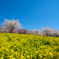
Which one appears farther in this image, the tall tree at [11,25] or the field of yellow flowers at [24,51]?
the tall tree at [11,25]

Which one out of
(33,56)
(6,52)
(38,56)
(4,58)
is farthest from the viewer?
(38,56)

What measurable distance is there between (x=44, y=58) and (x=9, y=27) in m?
23.3

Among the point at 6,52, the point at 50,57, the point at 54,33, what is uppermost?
the point at 54,33

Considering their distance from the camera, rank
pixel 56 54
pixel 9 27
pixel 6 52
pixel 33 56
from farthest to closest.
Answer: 1. pixel 9 27
2. pixel 56 54
3. pixel 33 56
4. pixel 6 52

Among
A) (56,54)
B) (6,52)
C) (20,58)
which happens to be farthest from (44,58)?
(6,52)

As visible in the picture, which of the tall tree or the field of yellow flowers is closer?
the field of yellow flowers

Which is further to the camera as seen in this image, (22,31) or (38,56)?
(22,31)

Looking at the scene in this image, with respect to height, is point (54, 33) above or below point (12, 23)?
below

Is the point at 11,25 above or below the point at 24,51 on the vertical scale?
above

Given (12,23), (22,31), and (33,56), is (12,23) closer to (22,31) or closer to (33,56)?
(22,31)

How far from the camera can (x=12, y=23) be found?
1041 inches

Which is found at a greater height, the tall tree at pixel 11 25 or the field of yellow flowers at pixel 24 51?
the tall tree at pixel 11 25

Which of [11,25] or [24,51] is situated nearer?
[24,51]

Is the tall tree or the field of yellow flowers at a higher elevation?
the tall tree
